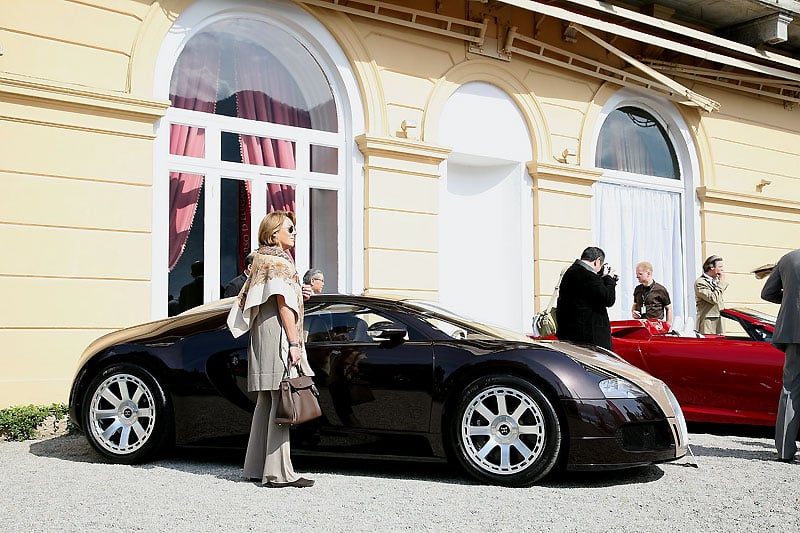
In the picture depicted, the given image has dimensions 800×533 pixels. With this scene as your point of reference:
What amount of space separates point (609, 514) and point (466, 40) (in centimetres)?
824

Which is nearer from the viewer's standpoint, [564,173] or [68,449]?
[68,449]

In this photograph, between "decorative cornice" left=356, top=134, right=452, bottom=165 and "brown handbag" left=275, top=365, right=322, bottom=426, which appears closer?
"brown handbag" left=275, top=365, right=322, bottom=426

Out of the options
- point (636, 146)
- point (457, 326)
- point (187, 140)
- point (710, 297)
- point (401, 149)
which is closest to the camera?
point (457, 326)

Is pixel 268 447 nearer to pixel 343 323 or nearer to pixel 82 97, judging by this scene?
pixel 343 323

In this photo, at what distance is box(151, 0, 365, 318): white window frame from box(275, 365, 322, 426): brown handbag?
13.8 feet

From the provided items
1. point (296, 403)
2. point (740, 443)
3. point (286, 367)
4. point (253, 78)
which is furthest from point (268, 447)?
point (253, 78)

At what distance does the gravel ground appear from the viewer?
4.39 m

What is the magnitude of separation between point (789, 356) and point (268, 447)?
155 inches

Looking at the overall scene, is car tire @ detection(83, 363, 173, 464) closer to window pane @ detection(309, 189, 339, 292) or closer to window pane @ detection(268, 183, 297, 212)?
window pane @ detection(268, 183, 297, 212)

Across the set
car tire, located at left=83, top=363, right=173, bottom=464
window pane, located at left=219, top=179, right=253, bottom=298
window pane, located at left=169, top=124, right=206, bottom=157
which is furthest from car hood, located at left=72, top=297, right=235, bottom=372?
window pane, located at left=169, top=124, right=206, bottom=157

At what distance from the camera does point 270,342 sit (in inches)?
216

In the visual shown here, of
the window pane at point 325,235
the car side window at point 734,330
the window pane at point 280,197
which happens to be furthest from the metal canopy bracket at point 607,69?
the car side window at point 734,330

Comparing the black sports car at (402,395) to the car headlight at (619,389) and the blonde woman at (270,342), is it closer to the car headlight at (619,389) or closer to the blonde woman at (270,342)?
the car headlight at (619,389)

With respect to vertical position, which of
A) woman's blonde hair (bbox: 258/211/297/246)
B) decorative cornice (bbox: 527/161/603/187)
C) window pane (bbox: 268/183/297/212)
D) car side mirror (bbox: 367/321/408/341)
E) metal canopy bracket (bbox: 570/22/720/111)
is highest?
metal canopy bracket (bbox: 570/22/720/111)
